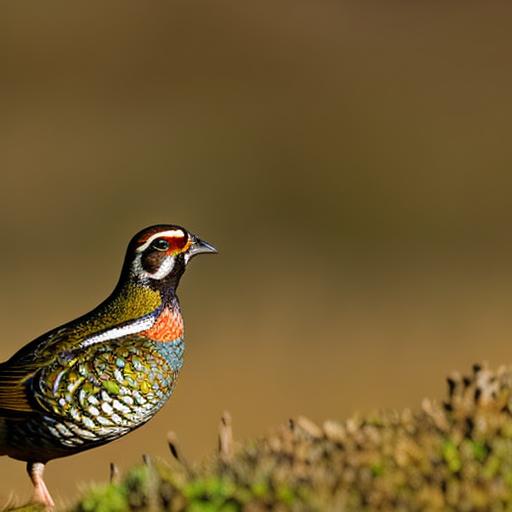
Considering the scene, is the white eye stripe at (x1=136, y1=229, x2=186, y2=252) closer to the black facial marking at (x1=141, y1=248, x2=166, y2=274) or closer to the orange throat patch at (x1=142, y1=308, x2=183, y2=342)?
the black facial marking at (x1=141, y1=248, x2=166, y2=274)

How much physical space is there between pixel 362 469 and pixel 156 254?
328cm

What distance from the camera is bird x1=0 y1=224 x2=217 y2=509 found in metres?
6.62

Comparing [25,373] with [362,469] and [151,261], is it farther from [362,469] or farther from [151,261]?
[362,469]

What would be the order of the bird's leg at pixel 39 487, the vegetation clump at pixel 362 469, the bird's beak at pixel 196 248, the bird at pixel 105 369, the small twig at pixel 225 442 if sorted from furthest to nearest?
the bird's beak at pixel 196 248
the bird at pixel 105 369
the bird's leg at pixel 39 487
the small twig at pixel 225 442
the vegetation clump at pixel 362 469

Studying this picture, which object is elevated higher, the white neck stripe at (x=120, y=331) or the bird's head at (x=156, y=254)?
the bird's head at (x=156, y=254)

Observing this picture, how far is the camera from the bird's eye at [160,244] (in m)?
7.24

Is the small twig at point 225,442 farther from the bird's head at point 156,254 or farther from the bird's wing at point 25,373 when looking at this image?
the bird's head at point 156,254

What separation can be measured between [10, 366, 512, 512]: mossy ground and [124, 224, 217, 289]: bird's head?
8.39 feet

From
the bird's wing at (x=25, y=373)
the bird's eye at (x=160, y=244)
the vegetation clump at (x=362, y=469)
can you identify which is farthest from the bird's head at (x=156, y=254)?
the vegetation clump at (x=362, y=469)

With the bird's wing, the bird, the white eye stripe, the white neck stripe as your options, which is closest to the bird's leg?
the bird

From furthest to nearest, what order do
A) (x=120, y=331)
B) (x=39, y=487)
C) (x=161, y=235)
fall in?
(x=161, y=235) < (x=120, y=331) < (x=39, y=487)

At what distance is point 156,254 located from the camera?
23.9 feet

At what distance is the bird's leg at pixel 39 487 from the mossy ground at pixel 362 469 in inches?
56.5

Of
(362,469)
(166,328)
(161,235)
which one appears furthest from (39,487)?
(362,469)
